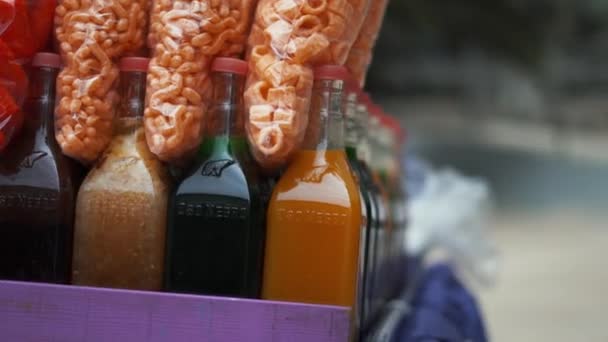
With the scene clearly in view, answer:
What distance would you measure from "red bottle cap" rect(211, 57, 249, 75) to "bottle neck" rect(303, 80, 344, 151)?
10 centimetres

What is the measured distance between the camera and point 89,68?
1.08m

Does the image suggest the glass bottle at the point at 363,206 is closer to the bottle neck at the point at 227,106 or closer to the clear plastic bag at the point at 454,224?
the bottle neck at the point at 227,106

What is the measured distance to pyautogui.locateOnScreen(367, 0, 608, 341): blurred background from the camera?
887 centimetres

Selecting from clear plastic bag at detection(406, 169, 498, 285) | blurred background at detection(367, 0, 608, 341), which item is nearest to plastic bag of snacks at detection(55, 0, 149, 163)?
clear plastic bag at detection(406, 169, 498, 285)

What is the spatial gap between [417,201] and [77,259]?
7.00 ft

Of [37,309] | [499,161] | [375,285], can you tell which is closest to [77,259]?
[37,309]

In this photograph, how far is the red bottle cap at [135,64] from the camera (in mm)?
1101

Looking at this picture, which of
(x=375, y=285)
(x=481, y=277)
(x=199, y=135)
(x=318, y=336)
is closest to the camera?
(x=318, y=336)

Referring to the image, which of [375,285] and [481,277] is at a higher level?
[375,285]

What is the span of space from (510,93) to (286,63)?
857 centimetres

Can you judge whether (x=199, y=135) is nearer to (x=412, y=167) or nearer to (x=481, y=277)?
(x=412, y=167)

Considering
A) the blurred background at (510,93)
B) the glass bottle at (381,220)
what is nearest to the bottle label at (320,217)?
the glass bottle at (381,220)

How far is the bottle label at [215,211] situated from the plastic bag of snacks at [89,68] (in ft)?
0.52

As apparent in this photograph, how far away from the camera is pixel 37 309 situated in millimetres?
971
